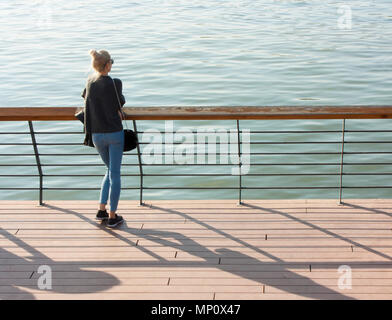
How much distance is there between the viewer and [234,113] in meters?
4.86

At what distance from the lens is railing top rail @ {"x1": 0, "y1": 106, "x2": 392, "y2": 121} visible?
15.7 ft

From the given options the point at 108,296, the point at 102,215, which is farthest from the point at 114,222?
the point at 108,296

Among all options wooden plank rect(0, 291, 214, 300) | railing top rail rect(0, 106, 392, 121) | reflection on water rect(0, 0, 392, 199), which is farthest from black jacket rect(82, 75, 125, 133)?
reflection on water rect(0, 0, 392, 199)

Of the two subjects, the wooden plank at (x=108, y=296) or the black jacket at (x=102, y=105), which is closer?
the wooden plank at (x=108, y=296)

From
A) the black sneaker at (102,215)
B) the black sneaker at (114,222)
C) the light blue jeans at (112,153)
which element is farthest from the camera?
the black sneaker at (102,215)

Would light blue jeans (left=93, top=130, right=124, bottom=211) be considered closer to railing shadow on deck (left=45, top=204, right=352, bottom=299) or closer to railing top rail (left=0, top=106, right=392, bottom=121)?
railing top rail (left=0, top=106, right=392, bottom=121)

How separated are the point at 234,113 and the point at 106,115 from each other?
102cm

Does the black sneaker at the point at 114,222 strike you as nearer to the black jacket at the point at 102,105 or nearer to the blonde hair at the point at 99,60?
the black jacket at the point at 102,105

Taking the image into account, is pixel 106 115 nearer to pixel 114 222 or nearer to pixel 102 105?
pixel 102 105

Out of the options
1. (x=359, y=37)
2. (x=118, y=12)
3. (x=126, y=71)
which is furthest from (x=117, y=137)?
(x=118, y=12)

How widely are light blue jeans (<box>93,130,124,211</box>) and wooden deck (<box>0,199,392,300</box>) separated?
33 centimetres

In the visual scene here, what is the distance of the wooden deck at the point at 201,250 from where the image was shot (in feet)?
13.1

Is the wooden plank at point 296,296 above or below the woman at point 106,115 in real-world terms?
below

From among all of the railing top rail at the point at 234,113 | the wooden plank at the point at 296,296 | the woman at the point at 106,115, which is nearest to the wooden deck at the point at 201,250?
the wooden plank at the point at 296,296
